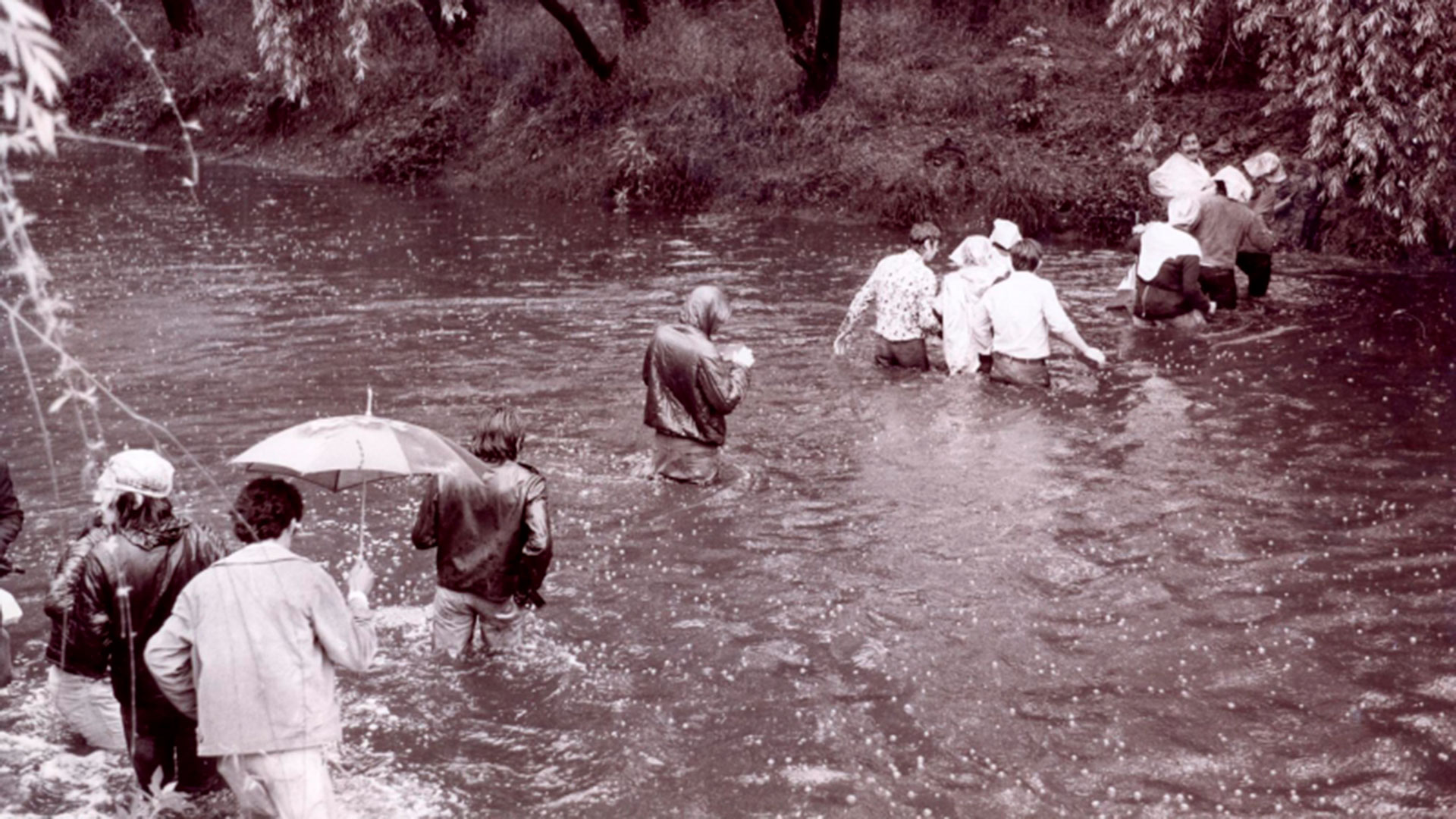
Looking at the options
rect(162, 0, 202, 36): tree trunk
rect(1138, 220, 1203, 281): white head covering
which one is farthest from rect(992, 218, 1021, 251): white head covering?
rect(162, 0, 202, 36): tree trunk

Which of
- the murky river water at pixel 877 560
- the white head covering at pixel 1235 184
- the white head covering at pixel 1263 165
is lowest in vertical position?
the murky river water at pixel 877 560

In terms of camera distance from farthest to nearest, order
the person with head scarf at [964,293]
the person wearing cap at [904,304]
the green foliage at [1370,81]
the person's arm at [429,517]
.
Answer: the green foliage at [1370,81] < the person with head scarf at [964,293] < the person wearing cap at [904,304] < the person's arm at [429,517]

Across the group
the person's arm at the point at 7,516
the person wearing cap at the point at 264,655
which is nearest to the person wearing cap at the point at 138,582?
the person wearing cap at the point at 264,655

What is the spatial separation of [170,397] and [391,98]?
840 inches

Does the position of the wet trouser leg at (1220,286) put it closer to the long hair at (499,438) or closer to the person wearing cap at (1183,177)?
the person wearing cap at (1183,177)

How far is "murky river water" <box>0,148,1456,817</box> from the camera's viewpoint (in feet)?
22.7

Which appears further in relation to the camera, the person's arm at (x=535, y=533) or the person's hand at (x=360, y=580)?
the person's arm at (x=535, y=533)

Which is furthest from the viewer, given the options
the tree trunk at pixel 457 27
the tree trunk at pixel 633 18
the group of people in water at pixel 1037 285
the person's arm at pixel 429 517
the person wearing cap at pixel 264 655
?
the tree trunk at pixel 457 27

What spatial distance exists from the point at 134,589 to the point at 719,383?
495 cm

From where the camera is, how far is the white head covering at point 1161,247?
15.3 metres

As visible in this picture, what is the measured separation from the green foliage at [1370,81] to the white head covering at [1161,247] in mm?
3756

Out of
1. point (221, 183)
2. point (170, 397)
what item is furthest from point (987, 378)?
point (221, 183)

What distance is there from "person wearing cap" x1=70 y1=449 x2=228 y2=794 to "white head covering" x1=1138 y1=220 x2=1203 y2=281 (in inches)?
449

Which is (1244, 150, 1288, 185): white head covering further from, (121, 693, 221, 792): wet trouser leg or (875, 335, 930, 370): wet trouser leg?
(121, 693, 221, 792): wet trouser leg
